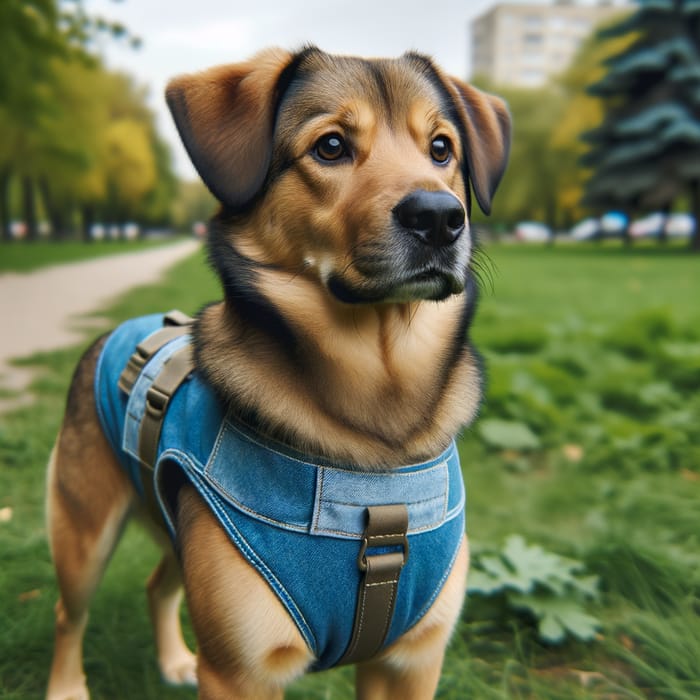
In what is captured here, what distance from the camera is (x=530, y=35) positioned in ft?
359

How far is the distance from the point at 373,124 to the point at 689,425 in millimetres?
3790

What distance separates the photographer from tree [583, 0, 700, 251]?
84.8 feet

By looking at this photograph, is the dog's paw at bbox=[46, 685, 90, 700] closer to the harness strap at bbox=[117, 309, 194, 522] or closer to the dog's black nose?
the harness strap at bbox=[117, 309, 194, 522]

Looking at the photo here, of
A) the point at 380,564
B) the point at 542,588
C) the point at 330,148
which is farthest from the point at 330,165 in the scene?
the point at 542,588

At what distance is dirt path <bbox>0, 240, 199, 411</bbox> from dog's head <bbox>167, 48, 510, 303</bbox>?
4507mm

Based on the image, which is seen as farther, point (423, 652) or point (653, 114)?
point (653, 114)

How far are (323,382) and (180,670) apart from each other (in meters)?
1.48

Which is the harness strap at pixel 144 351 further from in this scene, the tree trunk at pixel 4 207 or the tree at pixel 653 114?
the tree trunk at pixel 4 207

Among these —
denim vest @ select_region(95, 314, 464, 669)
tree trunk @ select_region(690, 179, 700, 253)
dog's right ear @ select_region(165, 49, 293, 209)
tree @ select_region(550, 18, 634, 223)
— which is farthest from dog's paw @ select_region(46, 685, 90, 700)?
tree @ select_region(550, 18, 634, 223)

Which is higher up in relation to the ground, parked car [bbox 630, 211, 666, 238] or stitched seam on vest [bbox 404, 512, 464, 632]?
stitched seam on vest [bbox 404, 512, 464, 632]

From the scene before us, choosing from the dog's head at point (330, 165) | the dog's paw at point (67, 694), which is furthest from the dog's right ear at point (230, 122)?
the dog's paw at point (67, 694)

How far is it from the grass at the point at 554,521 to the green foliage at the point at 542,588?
7cm

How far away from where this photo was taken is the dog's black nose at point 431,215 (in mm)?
1784

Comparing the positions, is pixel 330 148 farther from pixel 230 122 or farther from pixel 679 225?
pixel 679 225
